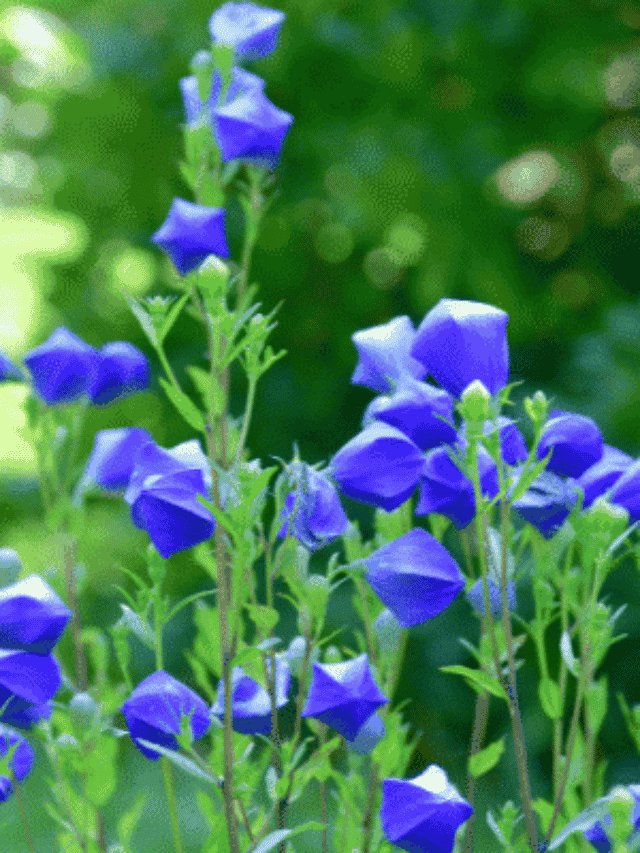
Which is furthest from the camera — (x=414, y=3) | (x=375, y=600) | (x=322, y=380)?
(x=322, y=380)

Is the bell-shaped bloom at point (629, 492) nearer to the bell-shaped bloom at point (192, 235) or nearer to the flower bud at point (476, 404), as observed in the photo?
the flower bud at point (476, 404)

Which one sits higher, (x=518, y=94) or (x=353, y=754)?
(x=518, y=94)

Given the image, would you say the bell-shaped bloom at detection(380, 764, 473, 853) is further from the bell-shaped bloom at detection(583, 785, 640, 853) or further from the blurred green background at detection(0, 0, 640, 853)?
the blurred green background at detection(0, 0, 640, 853)

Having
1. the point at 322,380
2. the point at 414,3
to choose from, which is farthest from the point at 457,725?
the point at 414,3

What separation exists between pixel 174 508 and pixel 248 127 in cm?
23

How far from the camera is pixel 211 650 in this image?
47cm

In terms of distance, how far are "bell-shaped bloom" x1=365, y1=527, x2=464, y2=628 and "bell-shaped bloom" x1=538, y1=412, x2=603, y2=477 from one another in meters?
0.07

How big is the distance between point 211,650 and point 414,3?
1436 mm

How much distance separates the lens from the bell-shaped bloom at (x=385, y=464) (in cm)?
37

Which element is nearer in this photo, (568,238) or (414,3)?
(414,3)

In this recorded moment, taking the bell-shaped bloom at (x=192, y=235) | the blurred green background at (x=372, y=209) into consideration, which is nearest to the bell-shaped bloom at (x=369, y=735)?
the bell-shaped bloom at (x=192, y=235)

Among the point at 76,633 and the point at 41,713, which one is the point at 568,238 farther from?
the point at 41,713

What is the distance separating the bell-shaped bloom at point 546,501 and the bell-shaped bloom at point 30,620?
20cm

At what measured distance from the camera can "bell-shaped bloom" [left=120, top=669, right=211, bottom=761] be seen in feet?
1.27
